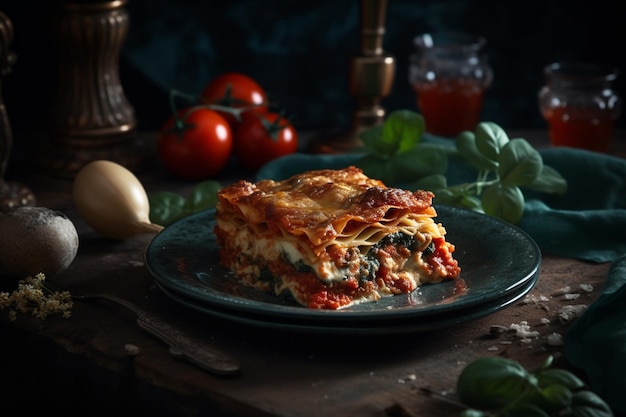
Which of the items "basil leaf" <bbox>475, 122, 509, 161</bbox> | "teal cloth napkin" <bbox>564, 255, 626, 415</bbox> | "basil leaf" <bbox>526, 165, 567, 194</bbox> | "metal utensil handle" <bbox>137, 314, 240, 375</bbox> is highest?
"basil leaf" <bbox>475, 122, 509, 161</bbox>

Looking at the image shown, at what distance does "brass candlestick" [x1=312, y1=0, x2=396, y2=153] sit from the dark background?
1.22 ft

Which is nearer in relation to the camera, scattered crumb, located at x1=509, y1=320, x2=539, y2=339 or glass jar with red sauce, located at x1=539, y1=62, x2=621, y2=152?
scattered crumb, located at x1=509, y1=320, x2=539, y2=339

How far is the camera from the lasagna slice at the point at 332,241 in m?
1.84

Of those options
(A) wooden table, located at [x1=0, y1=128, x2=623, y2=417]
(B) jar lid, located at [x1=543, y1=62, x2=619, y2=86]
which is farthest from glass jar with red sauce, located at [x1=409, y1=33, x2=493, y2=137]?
(A) wooden table, located at [x1=0, y1=128, x2=623, y2=417]

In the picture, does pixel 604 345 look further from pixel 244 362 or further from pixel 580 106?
pixel 580 106

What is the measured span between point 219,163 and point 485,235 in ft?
3.96

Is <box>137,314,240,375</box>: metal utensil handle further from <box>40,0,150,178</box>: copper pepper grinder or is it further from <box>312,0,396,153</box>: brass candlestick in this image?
<box>312,0,396,153</box>: brass candlestick

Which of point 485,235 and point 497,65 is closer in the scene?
point 485,235

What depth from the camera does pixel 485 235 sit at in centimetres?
215

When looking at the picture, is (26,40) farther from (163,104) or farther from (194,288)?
(194,288)

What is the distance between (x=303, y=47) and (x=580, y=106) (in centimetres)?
115

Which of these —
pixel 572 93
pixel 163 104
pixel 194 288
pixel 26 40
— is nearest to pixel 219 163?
pixel 163 104

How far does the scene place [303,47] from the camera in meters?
3.78

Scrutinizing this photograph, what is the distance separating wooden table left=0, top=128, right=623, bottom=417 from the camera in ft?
5.16
